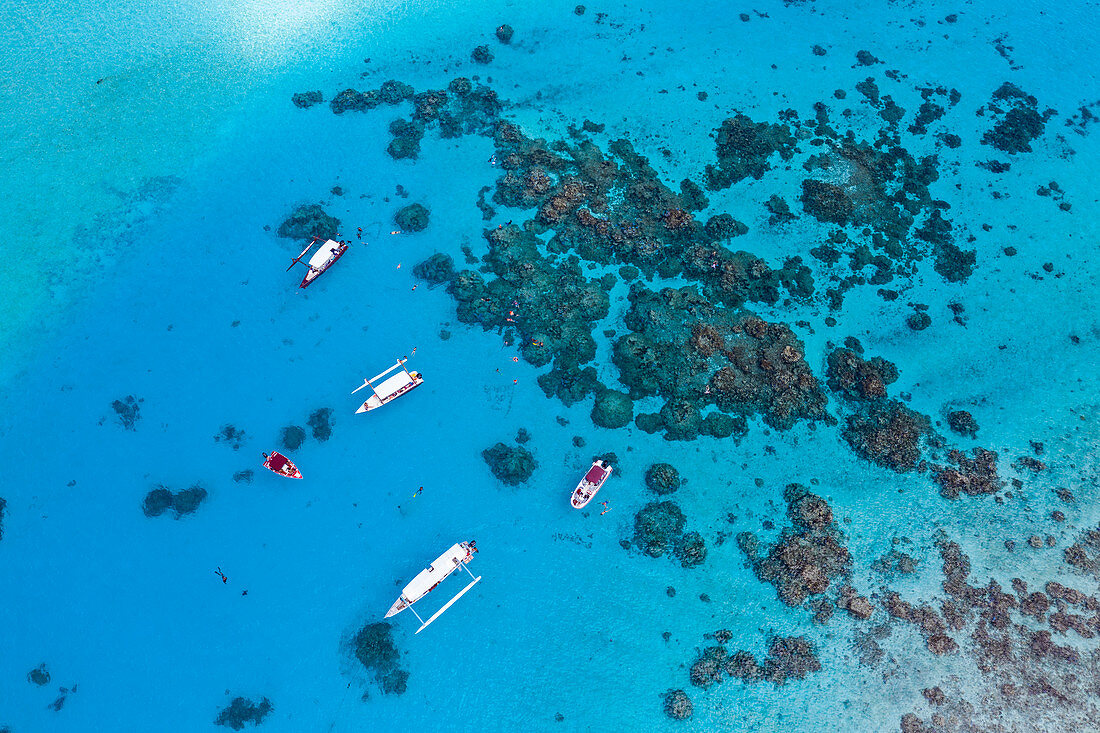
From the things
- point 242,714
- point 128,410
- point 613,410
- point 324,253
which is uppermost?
point 324,253

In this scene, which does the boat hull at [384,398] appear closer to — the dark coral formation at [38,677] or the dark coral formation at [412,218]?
the dark coral formation at [412,218]

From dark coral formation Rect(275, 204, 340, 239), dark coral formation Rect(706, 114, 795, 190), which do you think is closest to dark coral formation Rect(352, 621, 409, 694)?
dark coral formation Rect(275, 204, 340, 239)

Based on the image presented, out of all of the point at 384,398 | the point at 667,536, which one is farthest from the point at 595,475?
the point at 384,398

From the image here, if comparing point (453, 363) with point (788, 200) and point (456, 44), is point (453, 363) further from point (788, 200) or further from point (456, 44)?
point (456, 44)

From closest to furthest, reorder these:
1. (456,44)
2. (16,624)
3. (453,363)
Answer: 1. (16,624)
2. (453,363)
3. (456,44)

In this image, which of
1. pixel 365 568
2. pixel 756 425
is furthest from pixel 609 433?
pixel 365 568

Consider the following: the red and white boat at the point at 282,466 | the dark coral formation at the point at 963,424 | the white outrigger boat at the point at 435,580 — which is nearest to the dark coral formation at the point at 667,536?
the white outrigger boat at the point at 435,580

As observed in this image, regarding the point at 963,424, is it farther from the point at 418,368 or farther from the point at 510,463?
the point at 418,368
